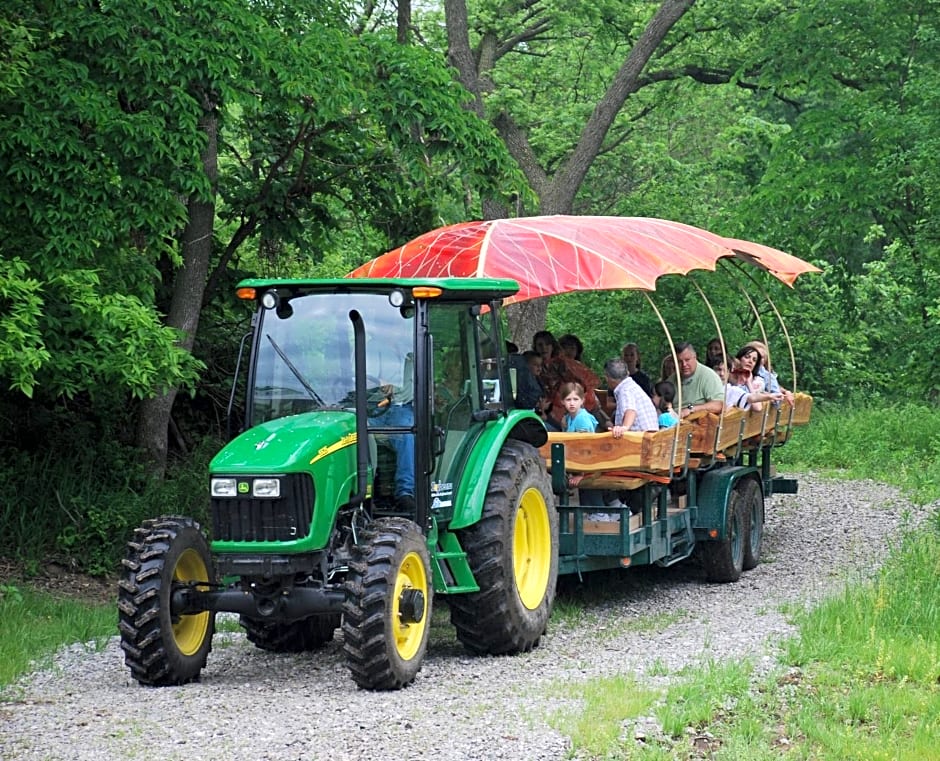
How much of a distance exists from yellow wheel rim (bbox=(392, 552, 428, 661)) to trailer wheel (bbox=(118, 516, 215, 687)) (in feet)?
3.86

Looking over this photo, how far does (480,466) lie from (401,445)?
0.70 metres

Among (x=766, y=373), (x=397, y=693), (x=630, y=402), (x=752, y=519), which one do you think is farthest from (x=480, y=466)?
(x=766, y=373)

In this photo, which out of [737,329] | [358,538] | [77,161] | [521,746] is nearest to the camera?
[521,746]

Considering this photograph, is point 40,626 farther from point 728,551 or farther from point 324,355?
point 728,551

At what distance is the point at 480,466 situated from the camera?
9.37 m

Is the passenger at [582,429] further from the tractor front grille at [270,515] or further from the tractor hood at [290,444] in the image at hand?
the tractor front grille at [270,515]

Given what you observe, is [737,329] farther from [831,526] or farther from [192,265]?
[192,265]

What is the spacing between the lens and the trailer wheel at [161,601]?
826 cm

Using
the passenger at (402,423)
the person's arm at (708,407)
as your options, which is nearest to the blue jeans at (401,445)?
the passenger at (402,423)

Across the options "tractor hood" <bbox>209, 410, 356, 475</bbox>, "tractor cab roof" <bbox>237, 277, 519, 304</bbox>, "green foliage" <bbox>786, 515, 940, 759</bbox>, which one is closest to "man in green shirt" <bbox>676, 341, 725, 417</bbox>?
"green foliage" <bbox>786, 515, 940, 759</bbox>

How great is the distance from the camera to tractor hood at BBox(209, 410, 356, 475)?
8234 mm

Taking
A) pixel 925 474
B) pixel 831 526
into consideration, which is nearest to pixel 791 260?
pixel 831 526

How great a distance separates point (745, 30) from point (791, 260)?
719cm

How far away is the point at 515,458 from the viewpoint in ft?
31.7
